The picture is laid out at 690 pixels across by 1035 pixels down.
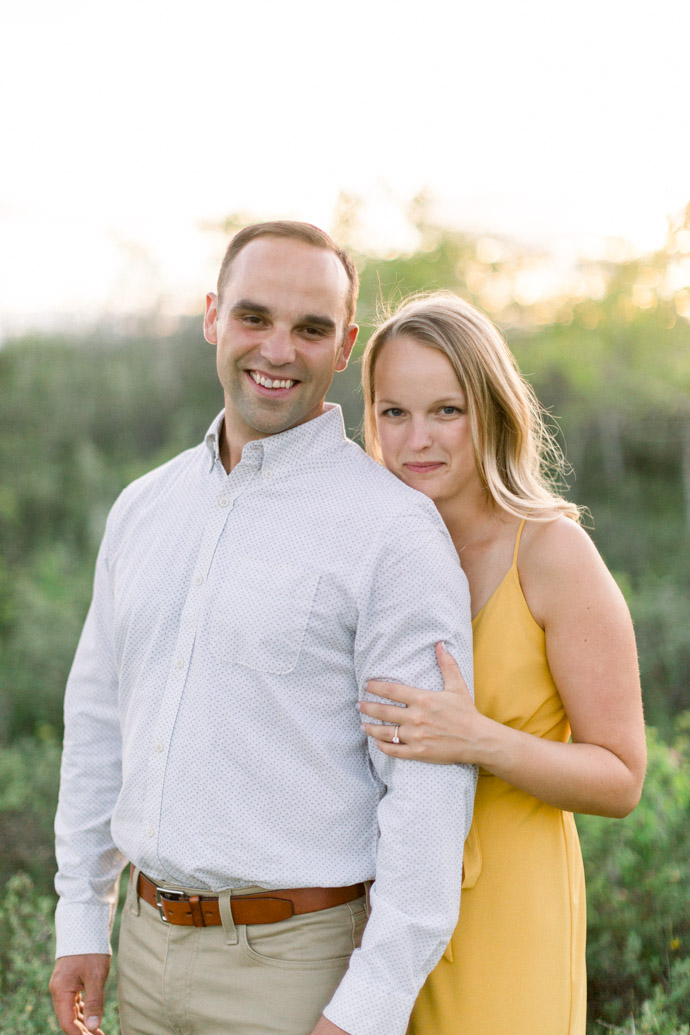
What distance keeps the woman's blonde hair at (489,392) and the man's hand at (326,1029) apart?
1.08 meters

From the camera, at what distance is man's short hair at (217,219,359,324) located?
1.96m

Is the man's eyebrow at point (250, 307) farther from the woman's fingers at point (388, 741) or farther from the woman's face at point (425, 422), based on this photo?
the woman's fingers at point (388, 741)

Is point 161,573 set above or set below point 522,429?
below

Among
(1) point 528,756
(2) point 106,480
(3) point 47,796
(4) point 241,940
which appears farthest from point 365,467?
(2) point 106,480

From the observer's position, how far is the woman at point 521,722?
5.89 ft

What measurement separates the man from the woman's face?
0.16m

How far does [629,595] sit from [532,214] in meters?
4.62

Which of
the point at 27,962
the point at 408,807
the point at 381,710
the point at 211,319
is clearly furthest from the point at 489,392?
the point at 27,962

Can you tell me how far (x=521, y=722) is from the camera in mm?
1920

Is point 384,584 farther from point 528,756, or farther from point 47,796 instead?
point 47,796

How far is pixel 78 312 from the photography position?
37.0ft

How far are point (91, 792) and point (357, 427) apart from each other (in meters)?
5.78

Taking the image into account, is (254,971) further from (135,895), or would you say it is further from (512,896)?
(512,896)

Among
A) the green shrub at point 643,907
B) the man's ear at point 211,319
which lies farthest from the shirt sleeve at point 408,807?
the green shrub at point 643,907
